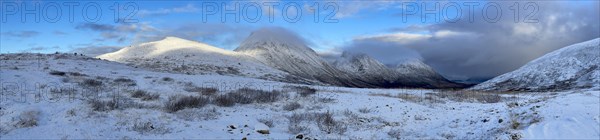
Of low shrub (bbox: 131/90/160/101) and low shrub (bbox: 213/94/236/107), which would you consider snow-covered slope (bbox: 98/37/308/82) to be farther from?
low shrub (bbox: 213/94/236/107)

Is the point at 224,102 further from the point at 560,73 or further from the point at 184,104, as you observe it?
the point at 560,73

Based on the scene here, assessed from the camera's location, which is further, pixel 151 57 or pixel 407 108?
pixel 151 57

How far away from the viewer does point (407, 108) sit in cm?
2022

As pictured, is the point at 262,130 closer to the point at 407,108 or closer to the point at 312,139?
the point at 312,139

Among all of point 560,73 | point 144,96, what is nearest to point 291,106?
point 144,96

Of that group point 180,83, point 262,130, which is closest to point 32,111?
point 262,130

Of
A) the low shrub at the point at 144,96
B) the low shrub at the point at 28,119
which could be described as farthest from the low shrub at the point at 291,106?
the low shrub at the point at 28,119

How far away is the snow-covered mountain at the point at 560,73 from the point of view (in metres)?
95.1

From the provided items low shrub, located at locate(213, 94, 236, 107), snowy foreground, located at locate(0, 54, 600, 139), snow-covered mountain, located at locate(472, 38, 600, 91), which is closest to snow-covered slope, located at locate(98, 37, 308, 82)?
snow-covered mountain, located at locate(472, 38, 600, 91)

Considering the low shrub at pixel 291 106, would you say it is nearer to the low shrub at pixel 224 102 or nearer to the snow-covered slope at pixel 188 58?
the low shrub at pixel 224 102

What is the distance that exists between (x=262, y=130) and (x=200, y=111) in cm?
432

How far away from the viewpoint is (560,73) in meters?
105

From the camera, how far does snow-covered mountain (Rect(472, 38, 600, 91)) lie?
312ft

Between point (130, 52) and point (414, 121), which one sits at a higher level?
point (130, 52)
